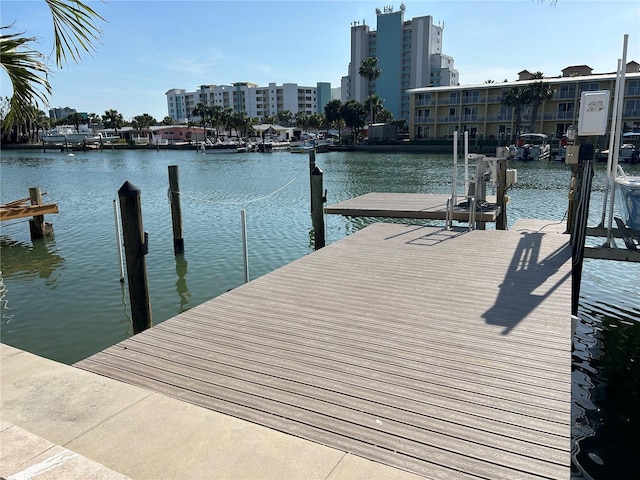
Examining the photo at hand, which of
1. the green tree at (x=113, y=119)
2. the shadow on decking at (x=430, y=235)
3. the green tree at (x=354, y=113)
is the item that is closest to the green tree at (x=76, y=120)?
the green tree at (x=113, y=119)

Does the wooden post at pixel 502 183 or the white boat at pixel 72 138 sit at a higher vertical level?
the white boat at pixel 72 138

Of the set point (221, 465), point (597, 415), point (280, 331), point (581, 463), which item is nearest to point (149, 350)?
point (280, 331)

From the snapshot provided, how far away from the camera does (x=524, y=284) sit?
22.7 feet

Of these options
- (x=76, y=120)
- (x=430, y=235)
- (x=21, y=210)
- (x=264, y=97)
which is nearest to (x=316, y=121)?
(x=264, y=97)

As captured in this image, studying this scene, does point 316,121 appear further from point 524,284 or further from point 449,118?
point 524,284

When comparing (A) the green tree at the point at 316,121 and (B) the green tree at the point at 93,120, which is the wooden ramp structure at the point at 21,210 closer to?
(A) the green tree at the point at 316,121

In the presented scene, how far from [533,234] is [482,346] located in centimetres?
630

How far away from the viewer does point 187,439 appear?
3.14 metres

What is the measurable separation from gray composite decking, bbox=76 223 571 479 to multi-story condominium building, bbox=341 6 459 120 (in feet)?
402

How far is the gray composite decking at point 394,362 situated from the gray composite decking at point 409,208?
13.9 ft

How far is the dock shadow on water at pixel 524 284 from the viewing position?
570 cm

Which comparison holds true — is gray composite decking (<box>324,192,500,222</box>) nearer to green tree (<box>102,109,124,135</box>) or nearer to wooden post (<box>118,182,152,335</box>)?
wooden post (<box>118,182,152,335</box>)

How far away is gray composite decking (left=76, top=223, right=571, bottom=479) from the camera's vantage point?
3287 millimetres

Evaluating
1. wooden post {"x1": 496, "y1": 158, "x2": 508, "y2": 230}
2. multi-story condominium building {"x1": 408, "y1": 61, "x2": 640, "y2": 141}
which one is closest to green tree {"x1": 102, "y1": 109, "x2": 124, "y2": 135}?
multi-story condominium building {"x1": 408, "y1": 61, "x2": 640, "y2": 141}
